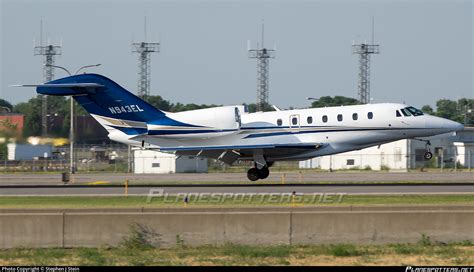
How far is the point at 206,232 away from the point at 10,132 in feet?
86.1

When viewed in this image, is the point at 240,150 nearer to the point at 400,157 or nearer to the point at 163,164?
the point at 163,164

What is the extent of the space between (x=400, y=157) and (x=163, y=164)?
1734 centimetres

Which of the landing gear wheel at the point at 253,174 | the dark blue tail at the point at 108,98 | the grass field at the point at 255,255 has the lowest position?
the grass field at the point at 255,255

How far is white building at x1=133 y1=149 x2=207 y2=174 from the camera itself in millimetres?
59500

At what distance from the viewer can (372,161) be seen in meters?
61.8

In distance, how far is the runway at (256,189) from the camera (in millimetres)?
32938

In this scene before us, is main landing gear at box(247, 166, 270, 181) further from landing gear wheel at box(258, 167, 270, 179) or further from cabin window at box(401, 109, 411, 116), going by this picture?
cabin window at box(401, 109, 411, 116)

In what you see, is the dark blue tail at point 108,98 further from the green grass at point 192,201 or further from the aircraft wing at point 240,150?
the green grass at point 192,201

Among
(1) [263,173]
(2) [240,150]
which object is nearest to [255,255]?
(2) [240,150]

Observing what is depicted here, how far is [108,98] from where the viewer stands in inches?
1656

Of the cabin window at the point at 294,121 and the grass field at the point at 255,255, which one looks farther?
the cabin window at the point at 294,121

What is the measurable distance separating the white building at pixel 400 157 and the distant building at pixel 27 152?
69.8ft

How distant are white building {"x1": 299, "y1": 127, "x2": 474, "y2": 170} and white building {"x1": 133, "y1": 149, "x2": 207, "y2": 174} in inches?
397

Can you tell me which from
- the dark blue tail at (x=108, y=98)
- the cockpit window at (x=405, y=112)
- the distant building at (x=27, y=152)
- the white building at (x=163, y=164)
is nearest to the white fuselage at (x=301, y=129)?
the cockpit window at (x=405, y=112)
